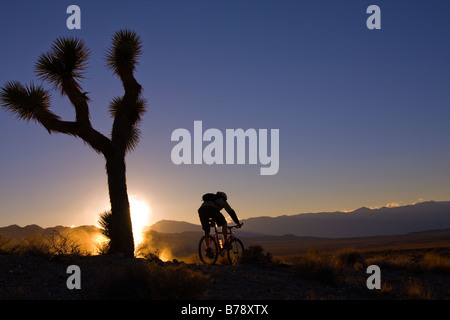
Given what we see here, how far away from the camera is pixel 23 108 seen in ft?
50.2

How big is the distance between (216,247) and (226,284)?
3.96m

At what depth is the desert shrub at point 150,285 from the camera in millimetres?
8172

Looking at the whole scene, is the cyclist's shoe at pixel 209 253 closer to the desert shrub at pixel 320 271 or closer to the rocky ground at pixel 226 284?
the rocky ground at pixel 226 284

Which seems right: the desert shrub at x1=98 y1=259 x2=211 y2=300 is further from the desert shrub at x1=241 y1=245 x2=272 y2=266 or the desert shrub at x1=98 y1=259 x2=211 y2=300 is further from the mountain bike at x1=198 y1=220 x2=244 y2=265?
the desert shrub at x1=241 y1=245 x2=272 y2=266

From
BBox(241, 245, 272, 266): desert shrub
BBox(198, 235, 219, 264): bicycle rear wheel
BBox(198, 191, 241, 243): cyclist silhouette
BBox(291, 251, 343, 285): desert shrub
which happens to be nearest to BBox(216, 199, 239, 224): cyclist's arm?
BBox(198, 191, 241, 243): cyclist silhouette

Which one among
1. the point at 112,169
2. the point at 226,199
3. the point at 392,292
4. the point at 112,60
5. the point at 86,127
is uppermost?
the point at 112,60

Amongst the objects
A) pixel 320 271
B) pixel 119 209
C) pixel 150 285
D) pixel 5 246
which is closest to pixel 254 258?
pixel 320 271

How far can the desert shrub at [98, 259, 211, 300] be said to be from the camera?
817 centimetres

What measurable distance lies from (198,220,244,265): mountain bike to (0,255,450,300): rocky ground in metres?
1.12
